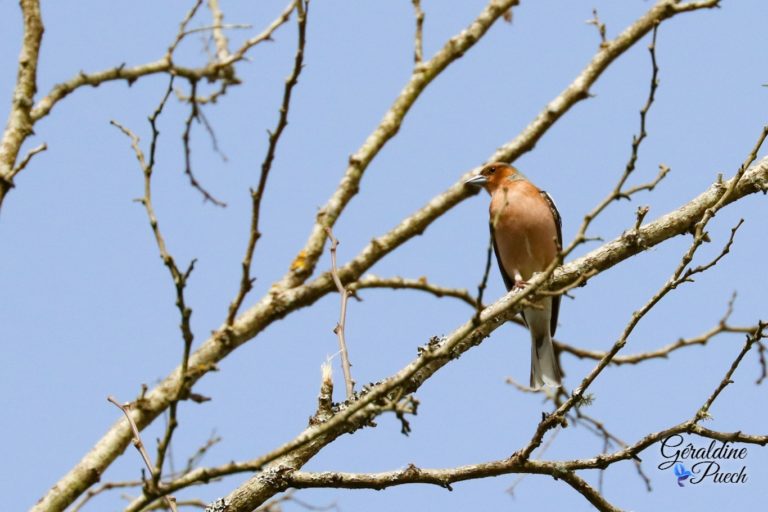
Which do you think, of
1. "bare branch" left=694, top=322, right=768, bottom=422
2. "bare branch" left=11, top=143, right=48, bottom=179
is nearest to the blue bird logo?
"bare branch" left=694, top=322, right=768, bottom=422

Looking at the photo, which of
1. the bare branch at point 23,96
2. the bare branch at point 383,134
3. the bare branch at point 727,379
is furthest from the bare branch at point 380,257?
the bare branch at point 23,96

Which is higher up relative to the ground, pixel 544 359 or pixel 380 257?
pixel 380 257

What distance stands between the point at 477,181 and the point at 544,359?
1609 mm

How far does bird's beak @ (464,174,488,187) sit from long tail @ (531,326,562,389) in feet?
4.41

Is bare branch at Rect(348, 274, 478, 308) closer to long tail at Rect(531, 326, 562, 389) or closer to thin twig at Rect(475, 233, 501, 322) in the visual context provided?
long tail at Rect(531, 326, 562, 389)

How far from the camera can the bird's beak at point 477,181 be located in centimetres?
805

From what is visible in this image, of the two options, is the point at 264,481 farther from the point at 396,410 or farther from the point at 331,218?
the point at 331,218

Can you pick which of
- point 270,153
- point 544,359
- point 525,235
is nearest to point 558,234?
Result: point 525,235

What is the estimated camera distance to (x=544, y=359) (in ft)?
25.0

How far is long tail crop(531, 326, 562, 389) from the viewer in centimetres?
743

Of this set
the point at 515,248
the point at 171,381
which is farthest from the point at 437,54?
the point at 171,381

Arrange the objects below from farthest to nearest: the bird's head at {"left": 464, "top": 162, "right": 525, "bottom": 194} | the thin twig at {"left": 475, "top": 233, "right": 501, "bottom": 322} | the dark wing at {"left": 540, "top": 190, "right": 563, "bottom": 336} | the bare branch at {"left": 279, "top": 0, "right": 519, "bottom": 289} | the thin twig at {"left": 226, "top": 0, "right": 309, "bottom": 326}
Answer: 1. the bird's head at {"left": 464, "top": 162, "right": 525, "bottom": 194}
2. the dark wing at {"left": 540, "top": 190, "right": 563, "bottom": 336}
3. the bare branch at {"left": 279, "top": 0, "right": 519, "bottom": 289}
4. the thin twig at {"left": 226, "top": 0, "right": 309, "bottom": 326}
5. the thin twig at {"left": 475, "top": 233, "right": 501, "bottom": 322}

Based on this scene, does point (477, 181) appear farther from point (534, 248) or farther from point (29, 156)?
point (29, 156)

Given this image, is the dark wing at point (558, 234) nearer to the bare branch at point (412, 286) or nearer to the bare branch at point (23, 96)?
the bare branch at point (412, 286)
